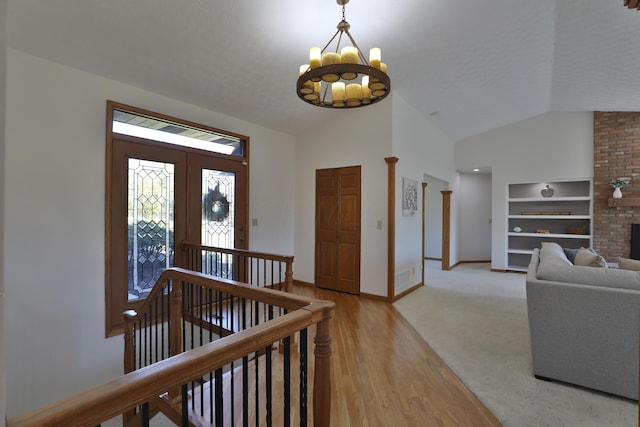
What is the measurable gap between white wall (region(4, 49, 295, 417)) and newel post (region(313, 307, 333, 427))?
2.95 metres

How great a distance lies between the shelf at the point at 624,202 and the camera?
5.59 metres

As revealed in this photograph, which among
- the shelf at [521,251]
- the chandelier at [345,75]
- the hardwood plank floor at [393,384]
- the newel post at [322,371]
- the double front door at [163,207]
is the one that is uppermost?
the chandelier at [345,75]

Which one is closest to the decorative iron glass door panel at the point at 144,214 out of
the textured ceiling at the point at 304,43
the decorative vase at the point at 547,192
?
the textured ceiling at the point at 304,43

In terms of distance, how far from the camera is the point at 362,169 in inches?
189

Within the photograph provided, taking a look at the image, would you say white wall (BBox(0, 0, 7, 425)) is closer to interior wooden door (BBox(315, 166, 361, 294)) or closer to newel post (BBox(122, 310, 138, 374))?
newel post (BBox(122, 310, 138, 374))

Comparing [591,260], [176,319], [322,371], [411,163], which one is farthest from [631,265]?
[176,319]

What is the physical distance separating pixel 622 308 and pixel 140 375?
288 cm

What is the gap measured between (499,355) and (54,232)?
4.36 meters

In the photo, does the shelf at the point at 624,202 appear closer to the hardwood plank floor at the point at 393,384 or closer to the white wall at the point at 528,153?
the white wall at the point at 528,153

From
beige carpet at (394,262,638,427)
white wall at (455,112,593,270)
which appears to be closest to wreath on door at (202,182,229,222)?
beige carpet at (394,262,638,427)

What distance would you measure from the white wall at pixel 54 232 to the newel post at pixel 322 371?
2947 mm

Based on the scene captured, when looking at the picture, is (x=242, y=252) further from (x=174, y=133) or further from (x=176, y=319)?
(x=174, y=133)

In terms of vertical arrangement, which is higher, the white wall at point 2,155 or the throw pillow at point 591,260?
the white wall at point 2,155

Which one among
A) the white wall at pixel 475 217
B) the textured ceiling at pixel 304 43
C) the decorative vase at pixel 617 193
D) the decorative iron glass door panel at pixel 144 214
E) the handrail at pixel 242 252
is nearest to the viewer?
the textured ceiling at pixel 304 43
